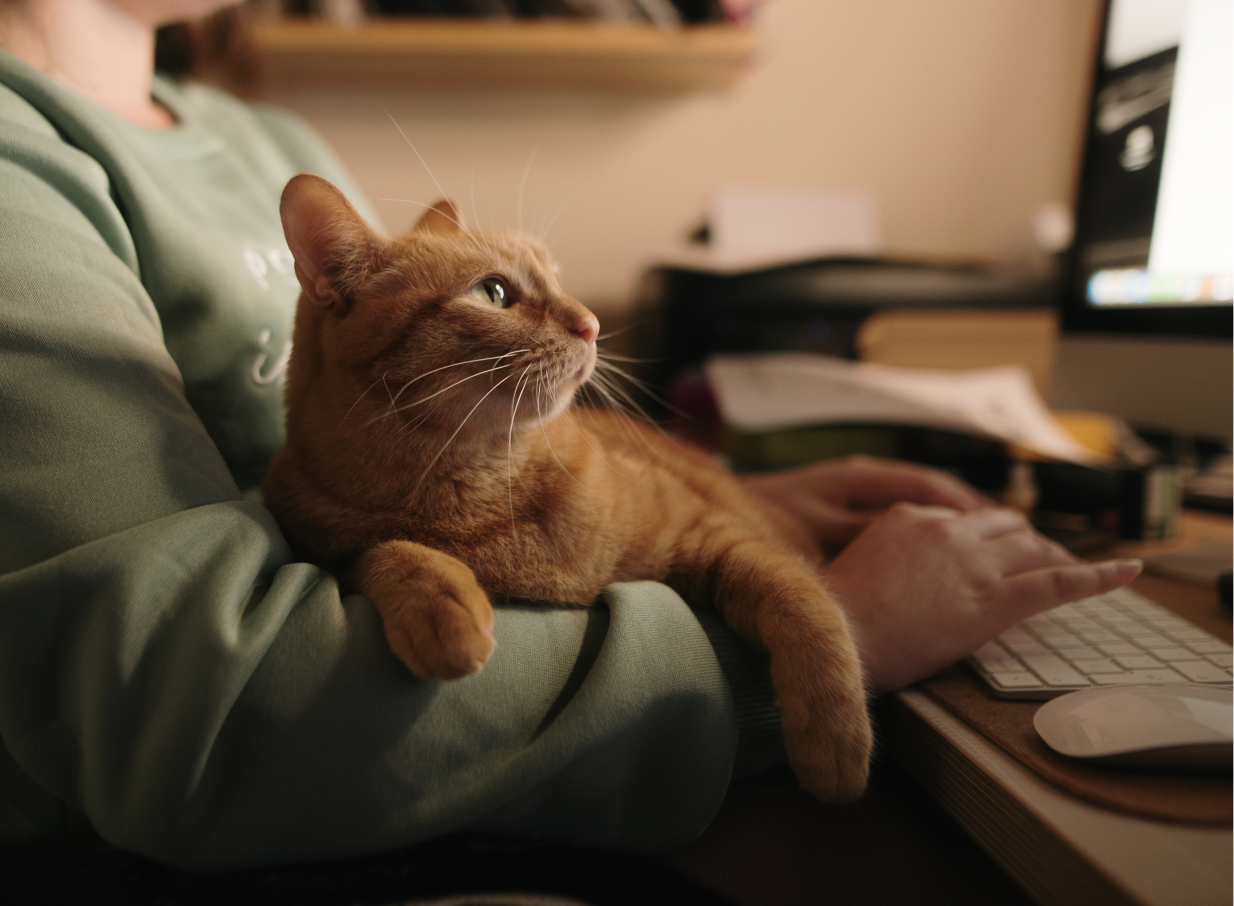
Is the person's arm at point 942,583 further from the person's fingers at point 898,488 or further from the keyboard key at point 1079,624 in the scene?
the person's fingers at point 898,488

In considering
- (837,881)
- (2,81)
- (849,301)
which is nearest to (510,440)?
(837,881)

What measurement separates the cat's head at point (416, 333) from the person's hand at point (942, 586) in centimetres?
34

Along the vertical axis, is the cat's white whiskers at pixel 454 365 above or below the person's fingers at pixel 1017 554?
above

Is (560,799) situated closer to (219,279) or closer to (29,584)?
(29,584)

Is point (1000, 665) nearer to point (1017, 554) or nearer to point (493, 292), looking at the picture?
point (1017, 554)

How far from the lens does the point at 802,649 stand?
1.64 feet

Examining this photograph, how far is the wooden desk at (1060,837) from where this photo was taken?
305mm

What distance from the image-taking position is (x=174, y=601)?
0.42 metres

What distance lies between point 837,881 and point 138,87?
3.95 ft

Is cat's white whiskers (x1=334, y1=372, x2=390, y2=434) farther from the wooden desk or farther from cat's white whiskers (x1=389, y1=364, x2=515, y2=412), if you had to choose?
the wooden desk

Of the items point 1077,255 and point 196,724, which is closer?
point 196,724

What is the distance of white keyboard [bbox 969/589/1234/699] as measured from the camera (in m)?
0.49

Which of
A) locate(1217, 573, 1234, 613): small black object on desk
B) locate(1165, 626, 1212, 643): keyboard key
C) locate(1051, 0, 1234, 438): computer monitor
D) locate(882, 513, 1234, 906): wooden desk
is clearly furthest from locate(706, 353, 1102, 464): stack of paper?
locate(882, 513, 1234, 906): wooden desk

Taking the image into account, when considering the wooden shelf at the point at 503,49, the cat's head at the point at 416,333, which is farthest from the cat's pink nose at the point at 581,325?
the wooden shelf at the point at 503,49
